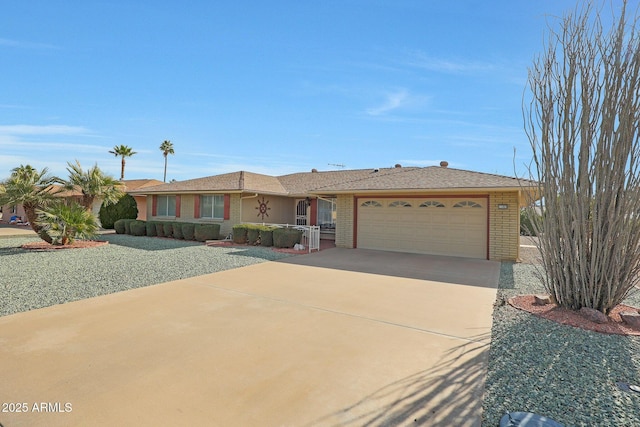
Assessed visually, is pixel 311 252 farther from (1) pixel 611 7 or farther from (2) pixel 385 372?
(1) pixel 611 7

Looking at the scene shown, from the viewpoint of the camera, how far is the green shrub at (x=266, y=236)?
45.9ft

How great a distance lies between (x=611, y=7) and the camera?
5.14 m

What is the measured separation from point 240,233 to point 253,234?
2.16ft

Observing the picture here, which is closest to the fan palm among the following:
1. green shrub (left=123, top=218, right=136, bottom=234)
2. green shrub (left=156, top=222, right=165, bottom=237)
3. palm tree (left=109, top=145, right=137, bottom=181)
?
green shrub (left=156, top=222, right=165, bottom=237)

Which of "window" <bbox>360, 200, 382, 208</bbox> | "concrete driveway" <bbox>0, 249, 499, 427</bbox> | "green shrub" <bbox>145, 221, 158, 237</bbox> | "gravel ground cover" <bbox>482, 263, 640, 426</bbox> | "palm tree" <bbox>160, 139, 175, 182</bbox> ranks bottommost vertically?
"concrete driveway" <bbox>0, 249, 499, 427</bbox>

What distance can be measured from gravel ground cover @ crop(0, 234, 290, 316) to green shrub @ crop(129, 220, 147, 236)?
4993 millimetres

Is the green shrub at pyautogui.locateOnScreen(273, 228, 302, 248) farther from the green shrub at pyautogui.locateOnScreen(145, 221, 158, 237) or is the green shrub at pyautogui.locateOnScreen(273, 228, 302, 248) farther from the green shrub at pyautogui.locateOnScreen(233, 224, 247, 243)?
the green shrub at pyautogui.locateOnScreen(145, 221, 158, 237)

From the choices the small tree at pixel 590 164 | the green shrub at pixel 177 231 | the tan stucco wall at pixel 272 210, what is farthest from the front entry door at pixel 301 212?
the small tree at pixel 590 164

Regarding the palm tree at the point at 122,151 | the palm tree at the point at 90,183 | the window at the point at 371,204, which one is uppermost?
the palm tree at the point at 122,151

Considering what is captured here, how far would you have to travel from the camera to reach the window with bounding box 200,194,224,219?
1747 cm

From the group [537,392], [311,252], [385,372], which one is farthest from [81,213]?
[537,392]

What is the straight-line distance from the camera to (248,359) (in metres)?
3.59

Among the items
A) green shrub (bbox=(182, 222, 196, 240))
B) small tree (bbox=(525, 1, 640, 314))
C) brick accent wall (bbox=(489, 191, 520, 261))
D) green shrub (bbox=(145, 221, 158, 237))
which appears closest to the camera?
small tree (bbox=(525, 1, 640, 314))

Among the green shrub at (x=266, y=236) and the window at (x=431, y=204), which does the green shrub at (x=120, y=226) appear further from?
the window at (x=431, y=204)
